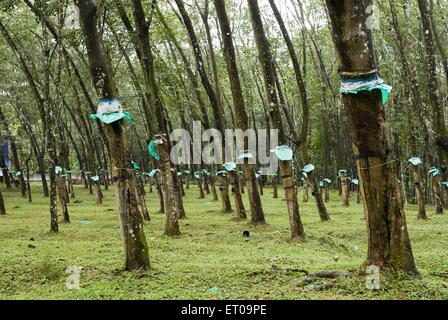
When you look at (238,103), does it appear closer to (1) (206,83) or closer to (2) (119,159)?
(1) (206,83)

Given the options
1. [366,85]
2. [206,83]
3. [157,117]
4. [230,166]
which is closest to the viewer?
[366,85]

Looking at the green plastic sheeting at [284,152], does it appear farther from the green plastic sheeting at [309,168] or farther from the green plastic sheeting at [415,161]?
the green plastic sheeting at [415,161]

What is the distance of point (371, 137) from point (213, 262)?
395 cm

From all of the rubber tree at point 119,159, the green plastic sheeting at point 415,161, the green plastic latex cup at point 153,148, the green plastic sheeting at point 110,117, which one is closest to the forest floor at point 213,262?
the rubber tree at point 119,159

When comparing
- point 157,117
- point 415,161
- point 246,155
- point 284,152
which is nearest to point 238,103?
point 246,155

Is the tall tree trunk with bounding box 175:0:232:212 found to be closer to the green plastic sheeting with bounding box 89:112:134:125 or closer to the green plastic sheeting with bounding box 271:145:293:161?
the green plastic sheeting with bounding box 271:145:293:161

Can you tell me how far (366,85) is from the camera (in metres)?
5.35

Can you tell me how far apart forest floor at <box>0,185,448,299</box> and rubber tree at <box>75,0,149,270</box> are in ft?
1.29

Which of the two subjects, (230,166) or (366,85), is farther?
(230,166)

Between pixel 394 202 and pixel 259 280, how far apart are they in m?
2.16

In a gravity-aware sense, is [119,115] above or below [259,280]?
above

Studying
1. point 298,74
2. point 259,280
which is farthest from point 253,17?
point 259,280
